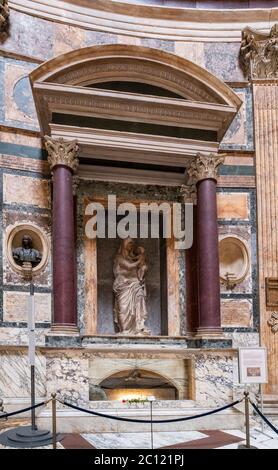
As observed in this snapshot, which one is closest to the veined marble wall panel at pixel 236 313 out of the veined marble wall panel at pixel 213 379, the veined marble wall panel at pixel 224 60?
the veined marble wall panel at pixel 213 379

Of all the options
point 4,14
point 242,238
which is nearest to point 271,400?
point 242,238

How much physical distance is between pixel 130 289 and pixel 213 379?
8.81 ft

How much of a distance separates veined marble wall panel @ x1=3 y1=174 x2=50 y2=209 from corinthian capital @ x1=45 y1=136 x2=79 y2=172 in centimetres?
109

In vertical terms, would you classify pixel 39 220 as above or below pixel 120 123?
below

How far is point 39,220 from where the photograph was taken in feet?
36.0

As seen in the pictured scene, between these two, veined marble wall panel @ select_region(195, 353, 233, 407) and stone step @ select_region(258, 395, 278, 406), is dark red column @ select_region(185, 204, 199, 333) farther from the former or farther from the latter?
stone step @ select_region(258, 395, 278, 406)

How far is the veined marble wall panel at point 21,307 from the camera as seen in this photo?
10.4 meters

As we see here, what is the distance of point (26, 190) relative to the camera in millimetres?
10930

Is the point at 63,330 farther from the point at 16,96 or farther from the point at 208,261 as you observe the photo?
the point at 16,96

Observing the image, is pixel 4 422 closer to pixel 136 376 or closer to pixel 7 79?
pixel 136 376

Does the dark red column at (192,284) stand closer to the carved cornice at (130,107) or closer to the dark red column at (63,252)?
the carved cornice at (130,107)

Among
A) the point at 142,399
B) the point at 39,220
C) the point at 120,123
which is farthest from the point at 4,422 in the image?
the point at 120,123

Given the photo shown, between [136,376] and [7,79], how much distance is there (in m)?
6.52

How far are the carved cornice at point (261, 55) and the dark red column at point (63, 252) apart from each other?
523 centimetres
